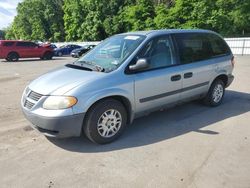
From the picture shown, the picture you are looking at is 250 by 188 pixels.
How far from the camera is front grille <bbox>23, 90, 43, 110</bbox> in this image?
4273mm

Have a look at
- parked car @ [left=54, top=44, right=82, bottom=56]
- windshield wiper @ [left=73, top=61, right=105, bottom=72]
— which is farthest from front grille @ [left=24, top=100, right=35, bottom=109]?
parked car @ [left=54, top=44, right=82, bottom=56]

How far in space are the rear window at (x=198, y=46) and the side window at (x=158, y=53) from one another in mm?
305

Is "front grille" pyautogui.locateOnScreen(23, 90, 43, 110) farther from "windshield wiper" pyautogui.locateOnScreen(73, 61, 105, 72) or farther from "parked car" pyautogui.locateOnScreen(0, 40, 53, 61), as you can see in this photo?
"parked car" pyautogui.locateOnScreen(0, 40, 53, 61)

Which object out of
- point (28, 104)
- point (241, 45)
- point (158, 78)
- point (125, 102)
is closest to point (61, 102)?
point (28, 104)

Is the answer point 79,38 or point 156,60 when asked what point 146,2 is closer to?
point 79,38

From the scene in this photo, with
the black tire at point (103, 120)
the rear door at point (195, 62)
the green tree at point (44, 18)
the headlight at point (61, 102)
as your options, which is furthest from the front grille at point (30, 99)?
the green tree at point (44, 18)

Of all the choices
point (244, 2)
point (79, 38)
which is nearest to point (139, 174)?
point (244, 2)

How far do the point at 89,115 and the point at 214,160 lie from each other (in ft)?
6.43

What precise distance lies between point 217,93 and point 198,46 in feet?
4.33

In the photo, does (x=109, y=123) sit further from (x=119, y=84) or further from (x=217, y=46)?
(x=217, y=46)

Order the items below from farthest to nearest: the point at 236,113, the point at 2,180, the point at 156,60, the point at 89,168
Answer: the point at 236,113 → the point at 156,60 → the point at 89,168 → the point at 2,180

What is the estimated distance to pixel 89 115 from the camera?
13.9 ft

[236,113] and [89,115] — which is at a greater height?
[89,115]

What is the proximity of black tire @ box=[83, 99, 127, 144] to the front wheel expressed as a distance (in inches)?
102
